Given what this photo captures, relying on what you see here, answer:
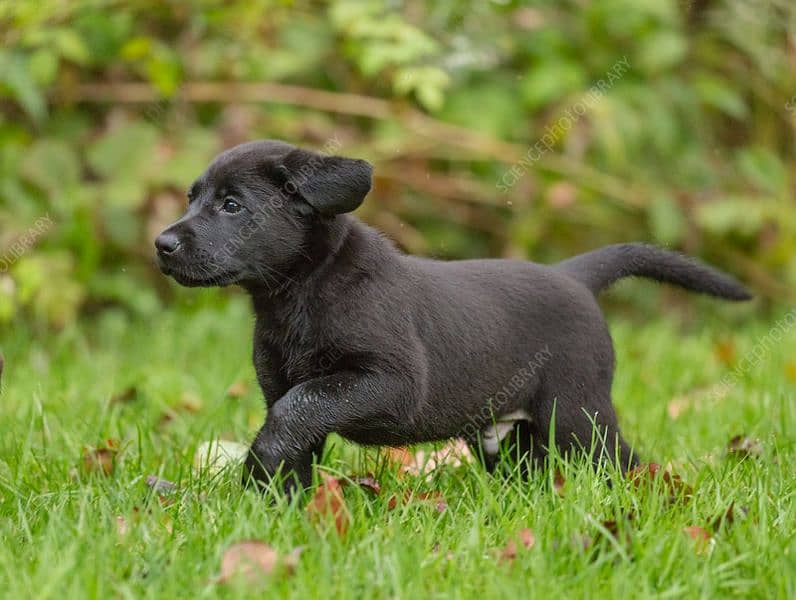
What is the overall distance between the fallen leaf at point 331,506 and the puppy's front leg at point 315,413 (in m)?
0.13

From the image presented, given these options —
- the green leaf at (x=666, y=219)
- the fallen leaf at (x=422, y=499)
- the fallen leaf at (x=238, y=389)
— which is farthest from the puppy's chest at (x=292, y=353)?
the green leaf at (x=666, y=219)

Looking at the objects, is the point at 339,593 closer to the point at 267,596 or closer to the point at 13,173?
the point at 267,596

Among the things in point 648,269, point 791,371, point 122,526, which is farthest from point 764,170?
point 122,526

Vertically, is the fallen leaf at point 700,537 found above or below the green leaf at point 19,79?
below

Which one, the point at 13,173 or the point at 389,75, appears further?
the point at 389,75

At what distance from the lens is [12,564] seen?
217 centimetres

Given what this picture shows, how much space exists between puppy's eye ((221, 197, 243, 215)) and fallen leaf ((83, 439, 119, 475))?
72 cm

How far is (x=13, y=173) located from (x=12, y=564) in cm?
350

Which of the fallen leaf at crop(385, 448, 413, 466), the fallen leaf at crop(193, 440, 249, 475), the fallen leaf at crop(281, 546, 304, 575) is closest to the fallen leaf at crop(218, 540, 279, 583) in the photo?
the fallen leaf at crop(281, 546, 304, 575)

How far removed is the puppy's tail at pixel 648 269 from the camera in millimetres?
3404

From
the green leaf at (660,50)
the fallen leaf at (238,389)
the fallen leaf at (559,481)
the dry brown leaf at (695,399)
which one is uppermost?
the green leaf at (660,50)

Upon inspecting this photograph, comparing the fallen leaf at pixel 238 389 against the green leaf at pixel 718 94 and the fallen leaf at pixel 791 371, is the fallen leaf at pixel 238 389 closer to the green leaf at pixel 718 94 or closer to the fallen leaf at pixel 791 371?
the fallen leaf at pixel 791 371

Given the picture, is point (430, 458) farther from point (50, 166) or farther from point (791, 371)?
point (50, 166)

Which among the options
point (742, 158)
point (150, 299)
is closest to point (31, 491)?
point (150, 299)
